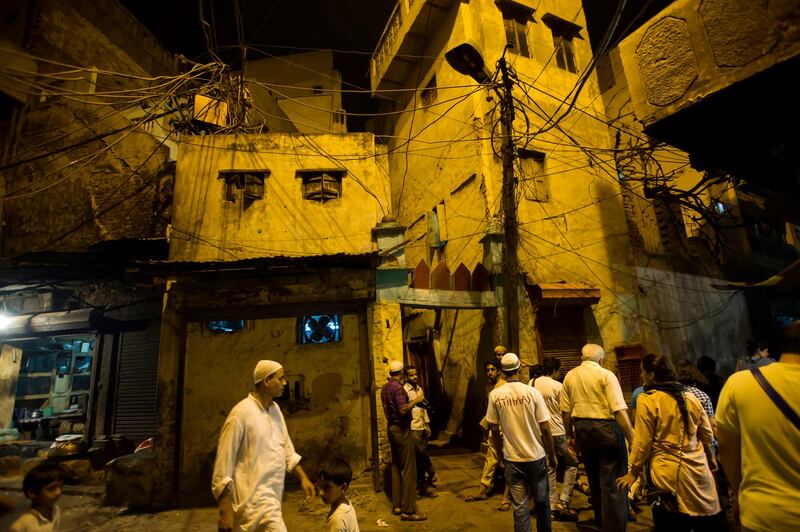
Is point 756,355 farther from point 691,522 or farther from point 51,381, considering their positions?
point 51,381

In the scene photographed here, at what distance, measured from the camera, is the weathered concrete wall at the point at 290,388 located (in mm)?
8484

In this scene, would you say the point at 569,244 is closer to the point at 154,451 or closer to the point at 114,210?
the point at 154,451

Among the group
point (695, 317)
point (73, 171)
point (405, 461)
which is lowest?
point (405, 461)

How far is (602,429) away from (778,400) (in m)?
2.83

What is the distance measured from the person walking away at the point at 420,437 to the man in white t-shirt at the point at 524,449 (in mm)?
2817

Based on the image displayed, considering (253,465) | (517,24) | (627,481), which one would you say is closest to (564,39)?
(517,24)

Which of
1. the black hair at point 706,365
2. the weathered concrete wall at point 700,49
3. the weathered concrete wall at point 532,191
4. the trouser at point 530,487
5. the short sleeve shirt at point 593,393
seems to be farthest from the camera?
the weathered concrete wall at point 532,191

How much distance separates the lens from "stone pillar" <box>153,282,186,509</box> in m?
7.42

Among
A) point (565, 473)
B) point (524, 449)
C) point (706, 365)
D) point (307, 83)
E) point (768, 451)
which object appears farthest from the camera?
point (307, 83)

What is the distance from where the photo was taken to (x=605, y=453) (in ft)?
14.8

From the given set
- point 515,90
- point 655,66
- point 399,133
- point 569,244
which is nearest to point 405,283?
point 569,244

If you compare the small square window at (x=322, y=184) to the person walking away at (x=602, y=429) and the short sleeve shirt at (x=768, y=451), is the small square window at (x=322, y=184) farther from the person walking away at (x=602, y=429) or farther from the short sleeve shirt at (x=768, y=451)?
the short sleeve shirt at (x=768, y=451)

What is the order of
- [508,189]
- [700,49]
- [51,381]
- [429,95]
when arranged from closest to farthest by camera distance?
[700,49]
[508,189]
[429,95]
[51,381]

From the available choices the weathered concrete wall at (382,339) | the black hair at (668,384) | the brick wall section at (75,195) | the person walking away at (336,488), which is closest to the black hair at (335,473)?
the person walking away at (336,488)
